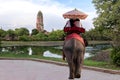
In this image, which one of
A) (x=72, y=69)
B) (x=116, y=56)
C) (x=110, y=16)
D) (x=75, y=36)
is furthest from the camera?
(x=110, y=16)

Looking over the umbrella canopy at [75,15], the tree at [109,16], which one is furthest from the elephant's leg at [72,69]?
the tree at [109,16]

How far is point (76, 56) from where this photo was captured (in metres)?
7.91

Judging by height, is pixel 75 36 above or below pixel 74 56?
above

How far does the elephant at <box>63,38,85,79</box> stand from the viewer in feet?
25.8

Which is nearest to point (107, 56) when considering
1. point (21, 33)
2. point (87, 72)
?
point (87, 72)

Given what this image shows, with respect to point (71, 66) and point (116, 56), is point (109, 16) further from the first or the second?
point (71, 66)

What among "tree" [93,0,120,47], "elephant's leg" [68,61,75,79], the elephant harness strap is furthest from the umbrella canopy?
"tree" [93,0,120,47]

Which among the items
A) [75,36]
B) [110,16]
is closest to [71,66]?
[75,36]

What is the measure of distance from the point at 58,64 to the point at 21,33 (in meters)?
63.4

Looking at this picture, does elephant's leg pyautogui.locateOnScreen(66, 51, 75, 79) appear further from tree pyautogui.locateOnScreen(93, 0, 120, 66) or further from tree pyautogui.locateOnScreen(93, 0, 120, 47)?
tree pyautogui.locateOnScreen(93, 0, 120, 47)

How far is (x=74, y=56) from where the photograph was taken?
7.88m

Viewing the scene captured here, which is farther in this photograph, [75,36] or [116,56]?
[116,56]

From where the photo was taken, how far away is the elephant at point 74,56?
787 cm

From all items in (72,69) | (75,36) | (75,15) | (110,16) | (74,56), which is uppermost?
(110,16)
